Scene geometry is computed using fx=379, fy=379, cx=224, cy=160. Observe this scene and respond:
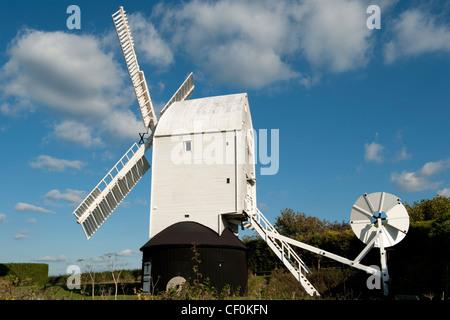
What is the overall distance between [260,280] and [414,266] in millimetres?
9816

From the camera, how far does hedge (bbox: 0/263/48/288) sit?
96.9 ft

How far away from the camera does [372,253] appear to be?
1984 centimetres

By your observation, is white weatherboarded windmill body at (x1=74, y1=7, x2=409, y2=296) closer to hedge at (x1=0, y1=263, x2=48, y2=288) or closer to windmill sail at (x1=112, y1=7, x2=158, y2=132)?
windmill sail at (x1=112, y1=7, x2=158, y2=132)

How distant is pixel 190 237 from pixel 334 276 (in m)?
7.85

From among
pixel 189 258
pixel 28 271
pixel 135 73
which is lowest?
pixel 28 271

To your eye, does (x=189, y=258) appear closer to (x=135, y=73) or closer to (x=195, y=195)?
(x=195, y=195)

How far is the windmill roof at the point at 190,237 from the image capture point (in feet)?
61.0

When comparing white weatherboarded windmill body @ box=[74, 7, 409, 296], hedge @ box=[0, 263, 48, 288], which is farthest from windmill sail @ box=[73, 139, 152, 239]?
hedge @ box=[0, 263, 48, 288]

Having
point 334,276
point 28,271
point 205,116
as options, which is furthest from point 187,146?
point 28,271

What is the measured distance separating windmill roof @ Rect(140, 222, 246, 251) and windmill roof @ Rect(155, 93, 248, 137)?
5257mm

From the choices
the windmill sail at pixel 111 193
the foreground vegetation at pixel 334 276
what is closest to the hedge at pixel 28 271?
the foreground vegetation at pixel 334 276

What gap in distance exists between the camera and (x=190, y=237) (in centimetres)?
1877
